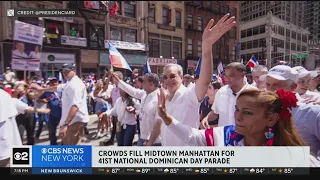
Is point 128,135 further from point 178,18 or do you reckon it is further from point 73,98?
point 178,18

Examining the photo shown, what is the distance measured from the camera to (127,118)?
291 centimetres

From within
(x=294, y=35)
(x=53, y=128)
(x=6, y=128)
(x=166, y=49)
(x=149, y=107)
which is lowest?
(x=53, y=128)

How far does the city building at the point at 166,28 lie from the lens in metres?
Answer: 9.44

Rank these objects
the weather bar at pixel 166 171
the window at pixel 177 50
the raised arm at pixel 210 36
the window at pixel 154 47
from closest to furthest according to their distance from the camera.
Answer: the weather bar at pixel 166 171 → the raised arm at pixel 210 36 → the window at pixel 154 47 → the window at pixel 177 50

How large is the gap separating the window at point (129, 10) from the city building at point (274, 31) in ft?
24.3

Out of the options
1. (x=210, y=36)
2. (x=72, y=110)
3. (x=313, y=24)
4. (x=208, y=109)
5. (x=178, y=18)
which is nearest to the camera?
(x=210, y=36)

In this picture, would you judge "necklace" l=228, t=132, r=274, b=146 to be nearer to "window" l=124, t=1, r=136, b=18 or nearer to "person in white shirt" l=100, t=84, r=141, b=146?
"person in white shirt" l=100, t=84, r=141, b=146

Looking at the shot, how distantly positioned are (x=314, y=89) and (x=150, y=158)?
2.23 meters

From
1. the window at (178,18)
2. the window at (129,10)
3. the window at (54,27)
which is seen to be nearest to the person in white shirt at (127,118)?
the window at (129,10)

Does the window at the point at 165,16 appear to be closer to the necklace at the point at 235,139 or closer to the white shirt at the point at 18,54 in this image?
the white shirt at the point at 18,54

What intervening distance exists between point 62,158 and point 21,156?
22 cm

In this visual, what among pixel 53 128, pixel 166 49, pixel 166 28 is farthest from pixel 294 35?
pixel 166 28

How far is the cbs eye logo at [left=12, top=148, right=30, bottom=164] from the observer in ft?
3.73
